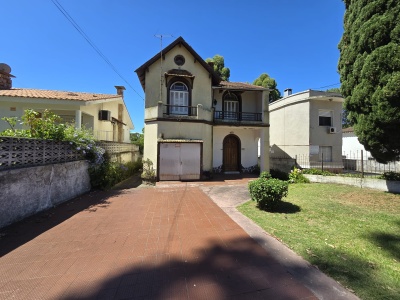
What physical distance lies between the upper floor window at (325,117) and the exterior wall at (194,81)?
9.89 metres

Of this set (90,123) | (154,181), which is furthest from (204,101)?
(90,123)

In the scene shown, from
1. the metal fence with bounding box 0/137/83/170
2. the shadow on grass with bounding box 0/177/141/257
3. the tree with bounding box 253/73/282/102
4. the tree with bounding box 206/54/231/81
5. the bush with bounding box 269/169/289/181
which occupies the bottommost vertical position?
the shadow on grass with bounding box 0/177/141/257

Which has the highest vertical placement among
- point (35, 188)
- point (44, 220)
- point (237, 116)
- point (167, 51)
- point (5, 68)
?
point (167, 51)

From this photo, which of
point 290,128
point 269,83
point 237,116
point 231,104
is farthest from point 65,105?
point 269,83

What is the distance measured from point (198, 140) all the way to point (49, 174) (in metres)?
7.62

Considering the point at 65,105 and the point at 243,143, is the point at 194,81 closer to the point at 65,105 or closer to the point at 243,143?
the point at 243,143

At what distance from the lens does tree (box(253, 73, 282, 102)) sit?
25750mm

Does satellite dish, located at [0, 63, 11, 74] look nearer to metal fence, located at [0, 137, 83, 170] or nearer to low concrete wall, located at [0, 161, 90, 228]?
metal fence, located at [0, 137, 83, 170]

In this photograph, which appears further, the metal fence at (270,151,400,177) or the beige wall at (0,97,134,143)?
the metal fence at (270,151,400,177)

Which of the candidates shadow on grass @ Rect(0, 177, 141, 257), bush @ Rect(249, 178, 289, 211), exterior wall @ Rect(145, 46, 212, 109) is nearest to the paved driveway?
shadow on grass @ Rect(0, 177, 141, 257)

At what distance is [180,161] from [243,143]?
581cm

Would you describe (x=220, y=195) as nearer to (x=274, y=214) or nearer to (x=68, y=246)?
(x=274, y=214)

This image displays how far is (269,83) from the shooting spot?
2581 cm

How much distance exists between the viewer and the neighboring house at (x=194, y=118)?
1177cm
